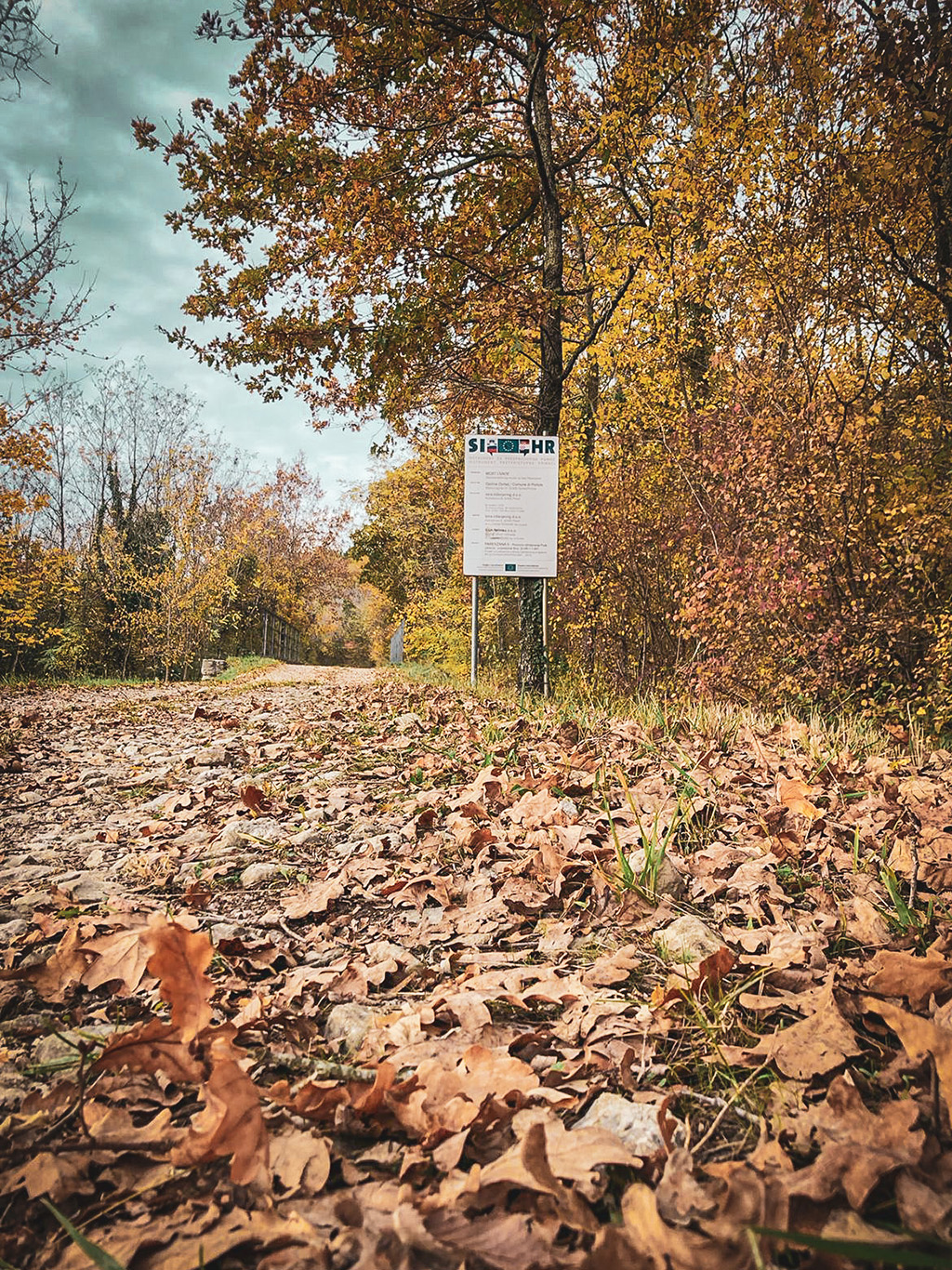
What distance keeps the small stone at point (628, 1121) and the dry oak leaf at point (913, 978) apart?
1.61ft

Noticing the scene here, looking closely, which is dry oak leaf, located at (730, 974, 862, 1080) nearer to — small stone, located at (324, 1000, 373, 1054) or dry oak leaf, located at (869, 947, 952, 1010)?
dry oak leaf, located at (869, 947, 952, 1010)

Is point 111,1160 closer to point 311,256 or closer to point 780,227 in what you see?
point 780,227

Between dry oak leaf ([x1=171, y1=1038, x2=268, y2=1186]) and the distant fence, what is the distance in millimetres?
28490

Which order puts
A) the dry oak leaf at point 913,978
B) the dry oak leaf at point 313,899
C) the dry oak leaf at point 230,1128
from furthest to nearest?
the dry oak leaf at point 313,899, the dry oak leaf at point 913,978, the dry oak leaf at point 230,1128

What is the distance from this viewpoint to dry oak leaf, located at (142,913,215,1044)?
3.05 feet

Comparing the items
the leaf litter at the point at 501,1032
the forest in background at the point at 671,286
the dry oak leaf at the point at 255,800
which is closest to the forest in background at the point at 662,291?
the forest in background at the point at 671,286

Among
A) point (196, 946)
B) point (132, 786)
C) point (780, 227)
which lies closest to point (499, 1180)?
point (196, 946)

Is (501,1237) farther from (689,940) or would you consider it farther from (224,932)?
(224,932)

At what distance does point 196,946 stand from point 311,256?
26.4 ft

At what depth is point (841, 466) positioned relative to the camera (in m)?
4.69

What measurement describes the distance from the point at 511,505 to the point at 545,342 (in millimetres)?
1894

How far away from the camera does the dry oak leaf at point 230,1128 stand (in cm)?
83

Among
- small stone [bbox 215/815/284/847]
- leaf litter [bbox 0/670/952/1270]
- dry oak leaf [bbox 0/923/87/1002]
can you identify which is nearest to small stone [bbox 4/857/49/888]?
leaf litter [bbox 0/670/952/1270]

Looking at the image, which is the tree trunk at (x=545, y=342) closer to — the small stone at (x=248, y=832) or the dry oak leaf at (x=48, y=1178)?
the small stone at (x=248, y=832)
